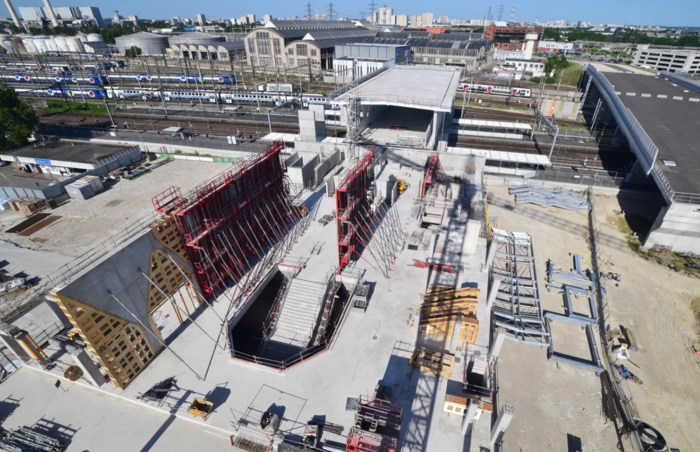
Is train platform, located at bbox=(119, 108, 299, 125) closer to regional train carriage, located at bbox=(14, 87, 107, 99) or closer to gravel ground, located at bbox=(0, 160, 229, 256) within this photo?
regional train carriage, located at bbox=(14, 87, 107, 99)

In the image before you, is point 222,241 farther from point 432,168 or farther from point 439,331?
point 432,168

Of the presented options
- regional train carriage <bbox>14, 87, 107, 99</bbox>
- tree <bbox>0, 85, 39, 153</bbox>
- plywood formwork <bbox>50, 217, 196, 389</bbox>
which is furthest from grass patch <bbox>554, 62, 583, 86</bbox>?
regional train carriage <bbox>14, 87, 107, 99</bbox>

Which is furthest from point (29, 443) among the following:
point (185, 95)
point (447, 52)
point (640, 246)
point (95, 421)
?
point (447, 52)

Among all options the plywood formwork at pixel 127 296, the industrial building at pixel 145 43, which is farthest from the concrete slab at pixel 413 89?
the industrial building at pixel 145 43

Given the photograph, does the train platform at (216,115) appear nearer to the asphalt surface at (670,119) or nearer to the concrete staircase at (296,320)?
the concrete staircase at (296,320)

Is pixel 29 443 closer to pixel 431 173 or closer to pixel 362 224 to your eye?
pixel 362 224

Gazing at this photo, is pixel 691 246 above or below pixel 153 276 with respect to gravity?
below

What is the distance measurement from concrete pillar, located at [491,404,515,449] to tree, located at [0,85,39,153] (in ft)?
239

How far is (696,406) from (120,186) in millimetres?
62655

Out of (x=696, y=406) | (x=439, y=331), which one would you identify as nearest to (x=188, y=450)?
(x=439, y=331)

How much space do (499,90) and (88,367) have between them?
10119cm

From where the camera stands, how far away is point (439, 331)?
21.0 meters

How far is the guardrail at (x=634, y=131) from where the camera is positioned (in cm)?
3770

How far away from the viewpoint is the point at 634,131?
45.0 metres
